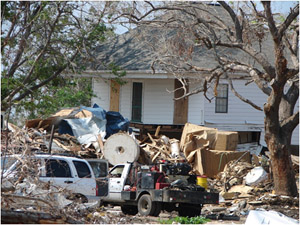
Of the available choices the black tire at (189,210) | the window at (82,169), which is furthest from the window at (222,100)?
the window at (82,169)

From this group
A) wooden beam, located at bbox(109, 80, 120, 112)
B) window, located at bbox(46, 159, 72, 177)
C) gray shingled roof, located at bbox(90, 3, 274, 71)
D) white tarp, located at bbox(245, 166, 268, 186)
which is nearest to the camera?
window, located at bbox(46, 159, 72, 177)

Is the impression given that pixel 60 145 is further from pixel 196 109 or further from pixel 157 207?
pixel 196 109

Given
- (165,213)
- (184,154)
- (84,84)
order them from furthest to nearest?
(84,84)
(184,154)
(165,213)

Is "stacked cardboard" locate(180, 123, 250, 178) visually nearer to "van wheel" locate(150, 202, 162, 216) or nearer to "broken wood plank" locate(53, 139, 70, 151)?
"broken wood plank" locate(53, 139, 70, 151)

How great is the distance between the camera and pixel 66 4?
21.7 m

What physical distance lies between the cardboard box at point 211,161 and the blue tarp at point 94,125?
371 cm

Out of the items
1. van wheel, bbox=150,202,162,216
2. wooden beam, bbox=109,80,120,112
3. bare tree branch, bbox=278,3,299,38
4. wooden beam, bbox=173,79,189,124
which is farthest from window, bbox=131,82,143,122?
van wheel, bbox=150,202,162,216

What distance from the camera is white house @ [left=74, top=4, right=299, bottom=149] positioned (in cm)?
2939

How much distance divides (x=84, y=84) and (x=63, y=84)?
13221mm

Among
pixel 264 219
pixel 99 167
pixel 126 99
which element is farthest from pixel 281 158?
pixel 126 99

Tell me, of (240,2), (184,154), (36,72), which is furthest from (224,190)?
(36,72)

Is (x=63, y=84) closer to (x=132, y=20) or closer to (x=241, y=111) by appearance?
(x=132, y=20)

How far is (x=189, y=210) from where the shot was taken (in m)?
17.2

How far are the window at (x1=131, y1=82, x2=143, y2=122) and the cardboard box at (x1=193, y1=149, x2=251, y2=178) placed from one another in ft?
21.6
